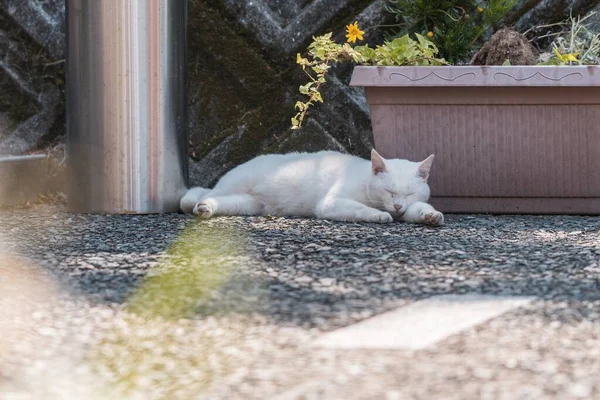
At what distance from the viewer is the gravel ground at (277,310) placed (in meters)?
1.16

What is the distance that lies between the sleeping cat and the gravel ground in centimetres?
20

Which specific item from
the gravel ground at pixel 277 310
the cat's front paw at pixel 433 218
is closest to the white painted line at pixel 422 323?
the gravel ground at pixel 277 310

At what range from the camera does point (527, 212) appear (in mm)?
2992

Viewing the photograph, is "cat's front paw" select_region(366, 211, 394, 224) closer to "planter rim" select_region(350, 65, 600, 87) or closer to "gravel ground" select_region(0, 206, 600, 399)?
"gravel ground" select_region(0, 206, 600, 399)

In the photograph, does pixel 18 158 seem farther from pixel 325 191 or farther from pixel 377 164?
pixel 377 164

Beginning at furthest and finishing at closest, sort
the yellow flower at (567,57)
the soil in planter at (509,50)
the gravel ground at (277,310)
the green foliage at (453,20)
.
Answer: the green foliage at (453,20) < the soil in planter at (509,50) < the yellow flower at (567,57) < the gravel ground at (277,310)

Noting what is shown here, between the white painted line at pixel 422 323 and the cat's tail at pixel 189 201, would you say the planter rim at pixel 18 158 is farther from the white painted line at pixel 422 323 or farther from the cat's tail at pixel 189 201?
the white painted line at pixel 422 323

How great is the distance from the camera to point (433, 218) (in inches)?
105

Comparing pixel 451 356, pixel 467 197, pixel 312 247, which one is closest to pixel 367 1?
pixel 467 197

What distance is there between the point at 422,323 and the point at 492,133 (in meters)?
1.66

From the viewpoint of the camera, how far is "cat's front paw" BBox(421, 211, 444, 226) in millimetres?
2660

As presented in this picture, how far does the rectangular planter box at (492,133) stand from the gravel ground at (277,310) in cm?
46

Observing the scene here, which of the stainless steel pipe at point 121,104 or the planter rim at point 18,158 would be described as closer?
the stainless steel pipe at point 121,104

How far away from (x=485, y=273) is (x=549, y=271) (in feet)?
0.44
